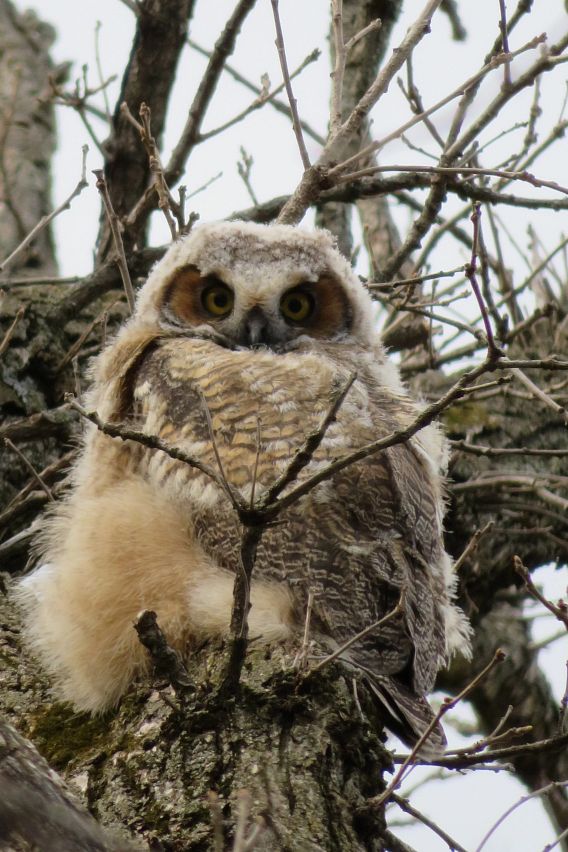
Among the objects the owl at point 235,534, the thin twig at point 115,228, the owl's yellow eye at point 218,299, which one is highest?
the thin twig at point 115,228

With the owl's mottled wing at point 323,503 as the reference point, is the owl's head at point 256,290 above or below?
above

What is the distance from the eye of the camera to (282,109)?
5.45 meters

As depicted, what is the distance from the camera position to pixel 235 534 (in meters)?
2.67

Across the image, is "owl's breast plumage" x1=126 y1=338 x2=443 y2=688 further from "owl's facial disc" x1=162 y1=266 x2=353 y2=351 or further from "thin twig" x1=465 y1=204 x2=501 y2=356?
"owl's facial disc" x1=162 y1=266 x2=353 y2=351

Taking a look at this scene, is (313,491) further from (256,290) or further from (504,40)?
(504,40)

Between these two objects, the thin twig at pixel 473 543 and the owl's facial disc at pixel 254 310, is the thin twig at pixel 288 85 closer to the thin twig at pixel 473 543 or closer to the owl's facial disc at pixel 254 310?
the owl's facial disc at pixel 254 310

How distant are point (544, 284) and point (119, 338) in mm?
Result: 2565

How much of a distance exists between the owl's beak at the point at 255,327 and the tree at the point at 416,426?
1.25 ft

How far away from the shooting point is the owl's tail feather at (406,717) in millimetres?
2430

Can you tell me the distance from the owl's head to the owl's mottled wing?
67 centimetres

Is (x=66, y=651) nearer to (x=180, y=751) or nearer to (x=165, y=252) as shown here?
(x=180, y=751)

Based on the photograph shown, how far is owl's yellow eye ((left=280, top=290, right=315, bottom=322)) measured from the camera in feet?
13.3

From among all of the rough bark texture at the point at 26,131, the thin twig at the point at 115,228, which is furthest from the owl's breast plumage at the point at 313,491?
the rough bark texture at the point at 26,131

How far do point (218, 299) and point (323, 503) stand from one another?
155 centimetres
